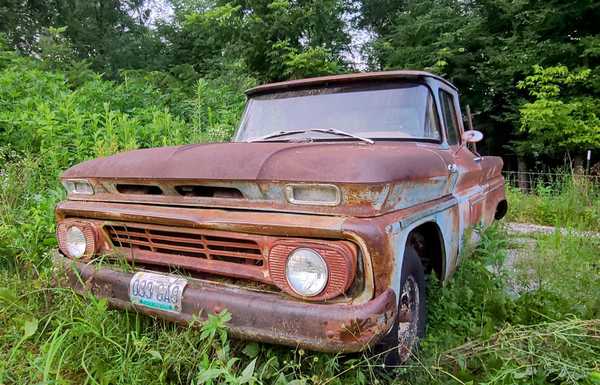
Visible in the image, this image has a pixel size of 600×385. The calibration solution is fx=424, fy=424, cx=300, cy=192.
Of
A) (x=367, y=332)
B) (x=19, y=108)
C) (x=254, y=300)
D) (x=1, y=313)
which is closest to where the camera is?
(x=367, y=332)

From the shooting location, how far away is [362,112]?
2914 millimetres

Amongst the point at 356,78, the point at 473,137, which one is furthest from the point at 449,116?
the point at 356,78

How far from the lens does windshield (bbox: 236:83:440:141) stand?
9.22ft

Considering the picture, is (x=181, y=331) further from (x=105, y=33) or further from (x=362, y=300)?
(x=105, y=33)

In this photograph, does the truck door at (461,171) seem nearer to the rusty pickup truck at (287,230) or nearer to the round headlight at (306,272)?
the rusty pickup truck at (287,230)

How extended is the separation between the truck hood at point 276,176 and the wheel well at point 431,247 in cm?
21

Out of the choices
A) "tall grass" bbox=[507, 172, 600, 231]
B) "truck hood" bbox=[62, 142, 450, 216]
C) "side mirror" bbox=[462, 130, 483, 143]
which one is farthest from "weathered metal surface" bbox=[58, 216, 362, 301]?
"tall grass" bbox=[507, 172, 600, 231]

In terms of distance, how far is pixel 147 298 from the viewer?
203cm

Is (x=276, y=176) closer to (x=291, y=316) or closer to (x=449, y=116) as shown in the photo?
(x=291, y=316)

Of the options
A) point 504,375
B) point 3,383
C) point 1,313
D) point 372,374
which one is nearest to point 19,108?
A: point 1,313

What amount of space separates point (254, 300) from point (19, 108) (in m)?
5.76

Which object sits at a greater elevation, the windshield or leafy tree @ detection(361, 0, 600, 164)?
leafy tree @ detection(361, 0, 600, 164)

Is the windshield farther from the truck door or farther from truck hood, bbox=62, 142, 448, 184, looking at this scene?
truck hood, bbox=62, 142, 448, 184

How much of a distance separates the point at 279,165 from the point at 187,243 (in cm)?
64
